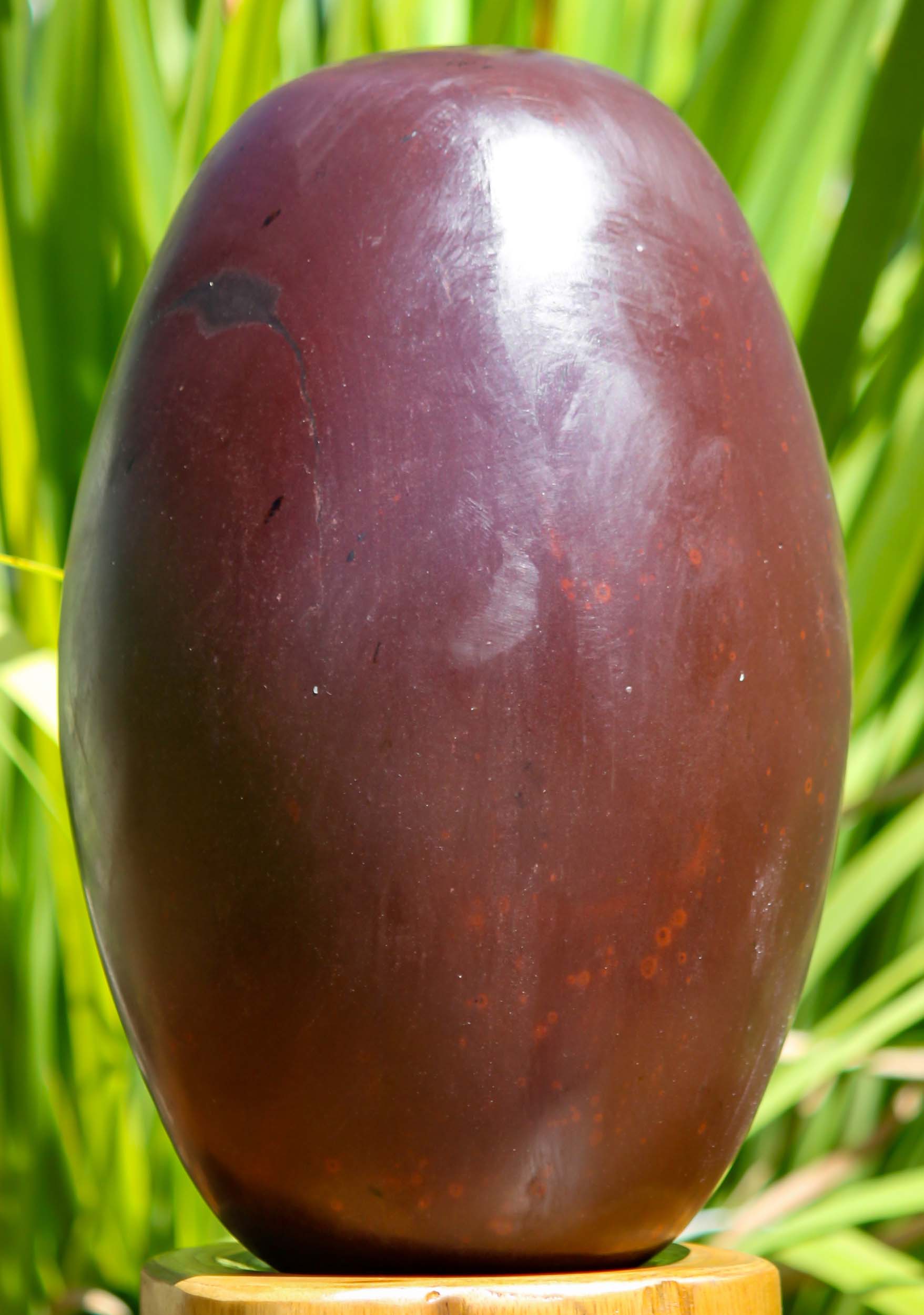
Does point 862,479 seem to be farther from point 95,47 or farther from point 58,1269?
point 58,1269

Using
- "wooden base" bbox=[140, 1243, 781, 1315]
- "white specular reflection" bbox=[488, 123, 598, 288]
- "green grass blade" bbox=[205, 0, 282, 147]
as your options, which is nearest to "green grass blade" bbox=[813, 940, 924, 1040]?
"wooden base" bbox=[140, 1243, 781, 1315]

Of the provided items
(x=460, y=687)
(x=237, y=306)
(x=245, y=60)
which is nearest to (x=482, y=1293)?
(x=460, y=687)

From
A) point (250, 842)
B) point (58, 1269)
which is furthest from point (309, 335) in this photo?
point (58, 1269)

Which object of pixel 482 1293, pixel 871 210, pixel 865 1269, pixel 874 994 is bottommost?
pixel 865 1269

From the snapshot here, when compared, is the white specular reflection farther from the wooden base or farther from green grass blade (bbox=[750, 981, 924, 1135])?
green grass blade (bbox=[750, 981, 924, 1135])

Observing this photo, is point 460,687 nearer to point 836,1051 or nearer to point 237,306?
point 237,306
